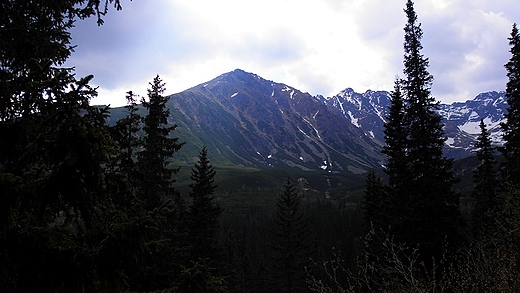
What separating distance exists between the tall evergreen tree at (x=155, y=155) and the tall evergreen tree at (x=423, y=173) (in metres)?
13.9

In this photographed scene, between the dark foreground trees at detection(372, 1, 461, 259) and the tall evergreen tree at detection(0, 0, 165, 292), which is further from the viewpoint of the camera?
the dark foreground trees at detection(372, 1, 461, 259)

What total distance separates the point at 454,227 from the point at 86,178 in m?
18.6

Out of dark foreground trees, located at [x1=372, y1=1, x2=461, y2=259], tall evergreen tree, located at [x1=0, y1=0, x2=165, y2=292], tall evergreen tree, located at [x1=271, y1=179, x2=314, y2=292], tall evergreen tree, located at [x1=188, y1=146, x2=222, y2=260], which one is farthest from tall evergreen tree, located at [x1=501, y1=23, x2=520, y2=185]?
tall evergreen tree, located at [x1=0, y1=0, x2=165, y2=292]

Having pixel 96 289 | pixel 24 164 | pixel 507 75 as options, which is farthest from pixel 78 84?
A: pixel 507 75

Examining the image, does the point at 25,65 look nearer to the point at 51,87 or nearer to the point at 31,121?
the point at 31,121

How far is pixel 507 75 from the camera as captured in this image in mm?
19953

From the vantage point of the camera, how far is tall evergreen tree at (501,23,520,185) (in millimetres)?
19062

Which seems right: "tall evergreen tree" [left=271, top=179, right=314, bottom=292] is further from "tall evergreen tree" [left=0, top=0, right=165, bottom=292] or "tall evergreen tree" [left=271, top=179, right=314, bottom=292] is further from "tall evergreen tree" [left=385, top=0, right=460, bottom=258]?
"tall evergreen tree" [left=0, top=0, right=165, bottom=292]

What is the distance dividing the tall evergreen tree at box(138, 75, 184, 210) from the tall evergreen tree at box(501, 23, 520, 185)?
68.6 ft

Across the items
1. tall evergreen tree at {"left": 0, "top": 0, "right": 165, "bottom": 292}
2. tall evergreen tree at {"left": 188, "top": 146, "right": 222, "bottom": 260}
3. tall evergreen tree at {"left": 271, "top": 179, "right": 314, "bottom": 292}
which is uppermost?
tall evergreen tree at {"left": 0, "top": 0, "right": 165, "bottom": 292}

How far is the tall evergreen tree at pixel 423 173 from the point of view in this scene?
16.6 meters

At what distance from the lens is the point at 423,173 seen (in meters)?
17.5

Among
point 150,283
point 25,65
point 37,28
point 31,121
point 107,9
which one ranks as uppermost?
point 107,9

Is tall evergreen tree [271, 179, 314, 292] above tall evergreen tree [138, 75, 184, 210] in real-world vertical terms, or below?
below
